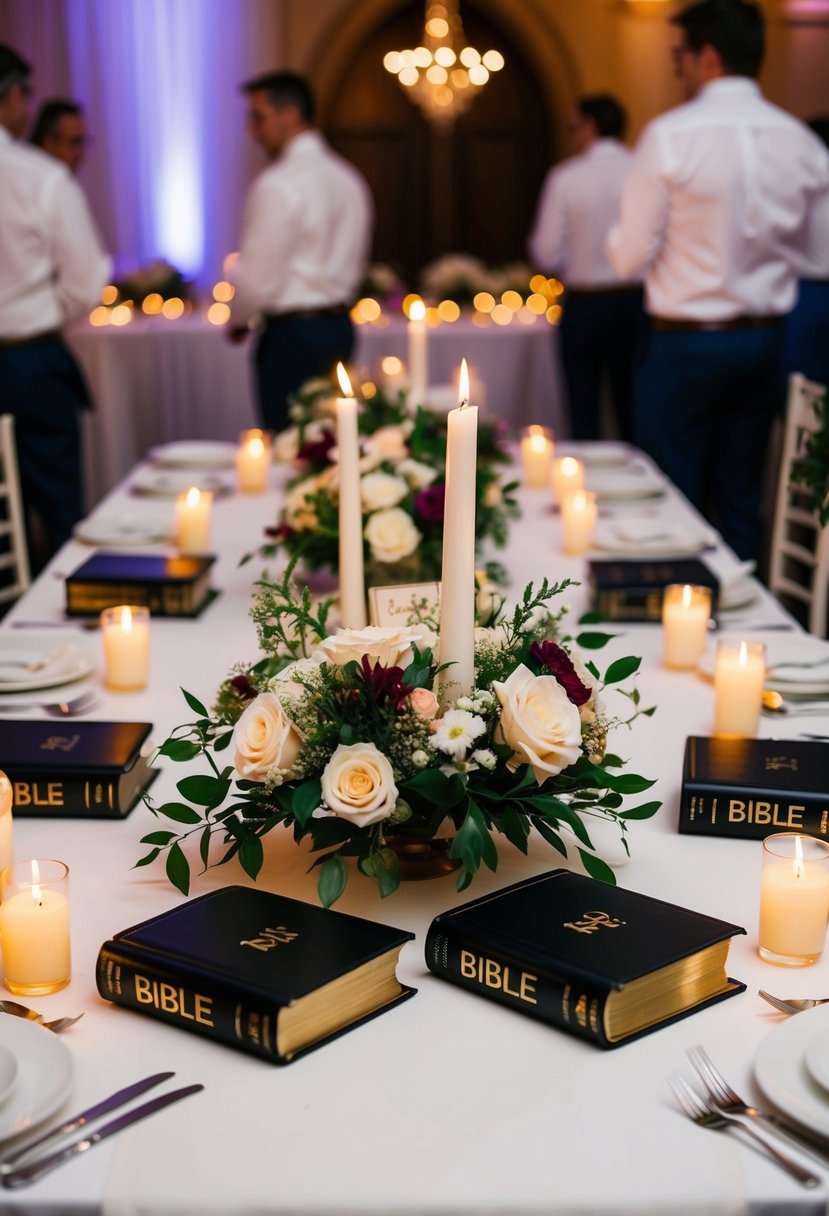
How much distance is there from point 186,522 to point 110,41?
6.87m

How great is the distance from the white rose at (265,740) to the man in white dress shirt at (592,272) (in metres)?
5.22

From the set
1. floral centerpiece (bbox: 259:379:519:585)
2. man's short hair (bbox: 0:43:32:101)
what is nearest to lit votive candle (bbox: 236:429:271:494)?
floral centerpiece (bbox: 259:379:519:585)

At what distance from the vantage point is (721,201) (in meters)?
4.09

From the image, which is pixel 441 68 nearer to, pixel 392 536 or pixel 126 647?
pixel 392 536

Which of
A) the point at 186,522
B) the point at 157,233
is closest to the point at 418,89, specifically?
the point at 157,233

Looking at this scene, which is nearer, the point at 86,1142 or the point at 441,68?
the point at 86,1142

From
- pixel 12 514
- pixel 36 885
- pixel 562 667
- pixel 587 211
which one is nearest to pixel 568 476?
pixel 12 514

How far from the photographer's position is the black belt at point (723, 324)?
427 centimetres

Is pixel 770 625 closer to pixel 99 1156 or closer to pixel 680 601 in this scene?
pixel 680 601

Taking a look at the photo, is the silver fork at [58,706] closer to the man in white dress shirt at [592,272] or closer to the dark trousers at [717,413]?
the dark trousers at [717,413]

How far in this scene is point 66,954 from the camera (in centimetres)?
123

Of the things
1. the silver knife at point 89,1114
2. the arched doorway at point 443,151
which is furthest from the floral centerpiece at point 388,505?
the arched doorway at point 443,151

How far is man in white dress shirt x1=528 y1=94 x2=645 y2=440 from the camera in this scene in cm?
632

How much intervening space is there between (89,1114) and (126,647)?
1.03m
